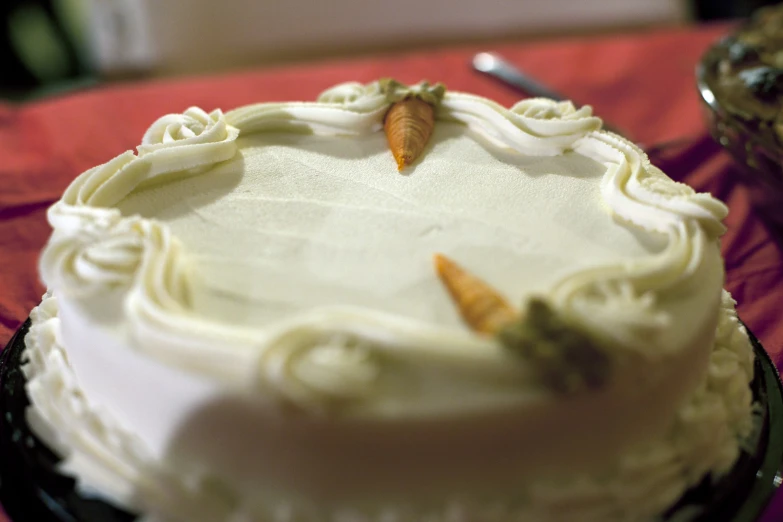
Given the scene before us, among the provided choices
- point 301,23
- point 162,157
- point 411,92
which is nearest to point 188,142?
point 162,157

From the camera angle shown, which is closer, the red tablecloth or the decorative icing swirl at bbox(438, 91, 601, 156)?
the decorative icing swirl at bbox(438, 91, 601, 156)

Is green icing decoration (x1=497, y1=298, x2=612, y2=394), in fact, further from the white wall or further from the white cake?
the white wall

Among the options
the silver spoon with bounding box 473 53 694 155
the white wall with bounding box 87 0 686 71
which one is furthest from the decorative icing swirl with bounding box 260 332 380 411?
the white wall with bounding box 87 0 686 71

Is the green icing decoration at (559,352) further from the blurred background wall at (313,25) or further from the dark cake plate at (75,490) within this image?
the blurred background wall at (313,25)

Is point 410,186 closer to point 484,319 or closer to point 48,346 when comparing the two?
point 484,319

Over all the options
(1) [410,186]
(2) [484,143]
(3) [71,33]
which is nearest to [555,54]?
(2) [484,143]

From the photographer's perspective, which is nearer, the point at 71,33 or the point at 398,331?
the point at 398,331
